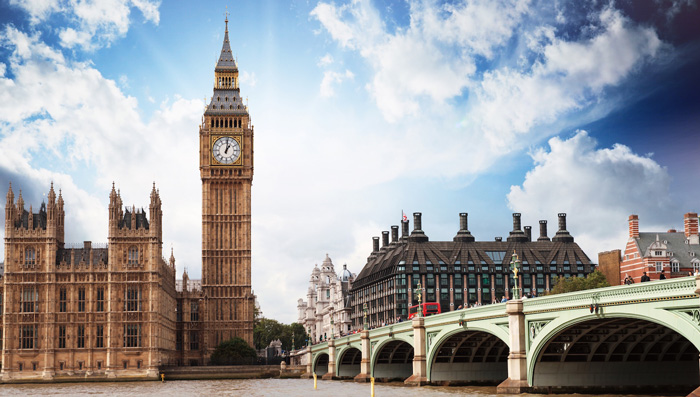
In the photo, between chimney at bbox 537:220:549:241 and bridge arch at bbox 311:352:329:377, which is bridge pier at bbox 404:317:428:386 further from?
chimney at bbox 537:220:549:241

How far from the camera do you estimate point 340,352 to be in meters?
108

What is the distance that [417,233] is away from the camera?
16712 centimetres

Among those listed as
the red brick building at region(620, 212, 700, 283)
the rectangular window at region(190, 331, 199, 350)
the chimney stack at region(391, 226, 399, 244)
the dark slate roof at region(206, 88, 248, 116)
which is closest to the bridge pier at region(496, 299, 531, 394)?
the red brick building at region(620, 212, 700, 283)

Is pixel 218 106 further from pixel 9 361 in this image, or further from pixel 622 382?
pixel 622 382

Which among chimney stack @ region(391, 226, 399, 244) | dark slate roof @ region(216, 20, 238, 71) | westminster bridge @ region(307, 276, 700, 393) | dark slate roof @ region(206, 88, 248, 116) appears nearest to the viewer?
westminster bridge @ region(307, 276, 700, 393)

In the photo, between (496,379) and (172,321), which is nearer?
(496,379)

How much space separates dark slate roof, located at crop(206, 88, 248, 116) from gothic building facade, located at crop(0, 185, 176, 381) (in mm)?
35809

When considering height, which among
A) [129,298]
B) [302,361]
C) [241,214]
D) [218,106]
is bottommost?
[302,361]

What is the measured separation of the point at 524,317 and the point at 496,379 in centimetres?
2278

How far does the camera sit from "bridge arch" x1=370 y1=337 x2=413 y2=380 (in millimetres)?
92131

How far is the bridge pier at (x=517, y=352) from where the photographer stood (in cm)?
5638

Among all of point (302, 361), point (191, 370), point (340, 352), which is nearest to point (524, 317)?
point (340, 352)

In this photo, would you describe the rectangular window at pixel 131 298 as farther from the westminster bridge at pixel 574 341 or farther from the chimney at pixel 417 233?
the chimney at pixel 417 233

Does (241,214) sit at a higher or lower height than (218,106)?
lower
